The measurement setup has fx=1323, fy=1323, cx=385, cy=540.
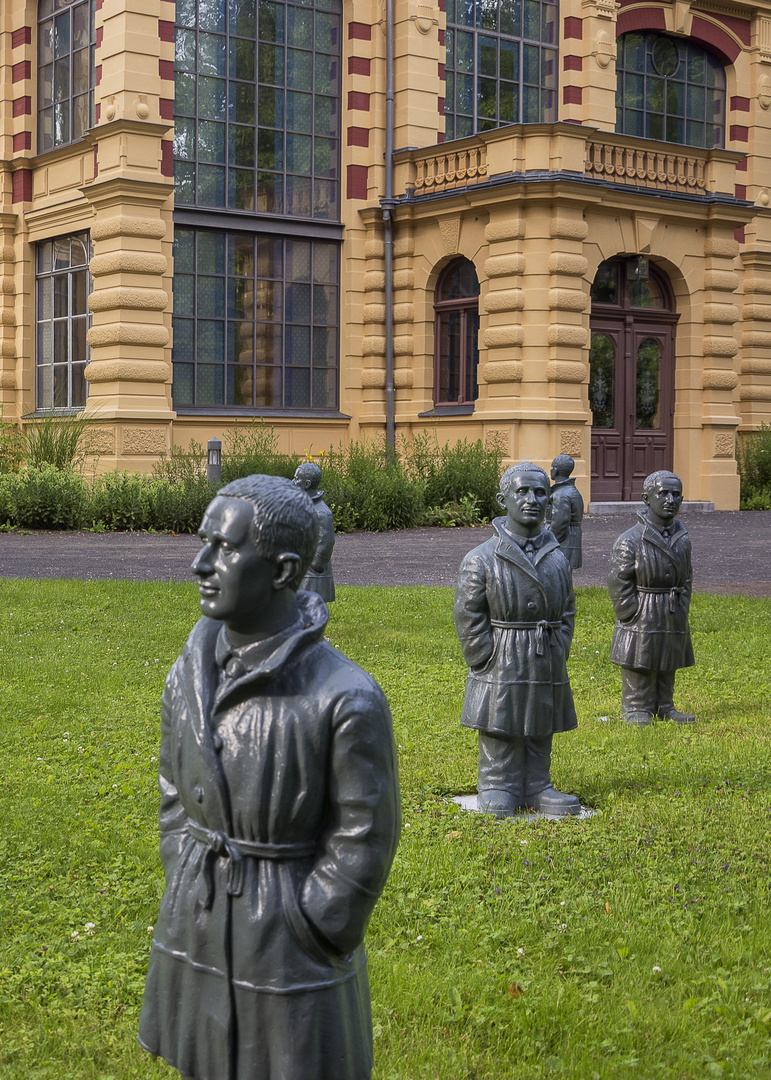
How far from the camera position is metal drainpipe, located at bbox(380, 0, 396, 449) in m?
24.0

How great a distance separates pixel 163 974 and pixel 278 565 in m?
0.90

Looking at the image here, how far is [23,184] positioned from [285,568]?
78.8 ft

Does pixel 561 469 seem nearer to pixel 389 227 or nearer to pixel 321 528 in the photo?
pixel 321 528

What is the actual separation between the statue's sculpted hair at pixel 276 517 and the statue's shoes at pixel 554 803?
3949mm

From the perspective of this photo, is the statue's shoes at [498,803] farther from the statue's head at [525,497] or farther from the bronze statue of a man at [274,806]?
the bronze statue of a man at [274,806]

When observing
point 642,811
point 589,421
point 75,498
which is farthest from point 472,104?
point 642,811

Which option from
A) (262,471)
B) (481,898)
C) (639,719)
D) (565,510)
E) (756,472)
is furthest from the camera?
(756,472)

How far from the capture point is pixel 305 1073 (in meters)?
2.57

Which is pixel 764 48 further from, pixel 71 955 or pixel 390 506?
pixel 71 955

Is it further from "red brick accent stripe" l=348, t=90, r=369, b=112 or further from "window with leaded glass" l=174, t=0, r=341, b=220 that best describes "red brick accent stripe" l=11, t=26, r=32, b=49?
"red brick accent stripe" l=348, t=90, r=369, b=112

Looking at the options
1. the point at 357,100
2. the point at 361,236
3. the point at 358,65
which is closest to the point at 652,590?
the point at 361,236

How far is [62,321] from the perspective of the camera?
23922mm

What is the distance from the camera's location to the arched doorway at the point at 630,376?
23.7m

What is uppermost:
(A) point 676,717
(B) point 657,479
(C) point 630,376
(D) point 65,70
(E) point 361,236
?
(D) point 65,70
